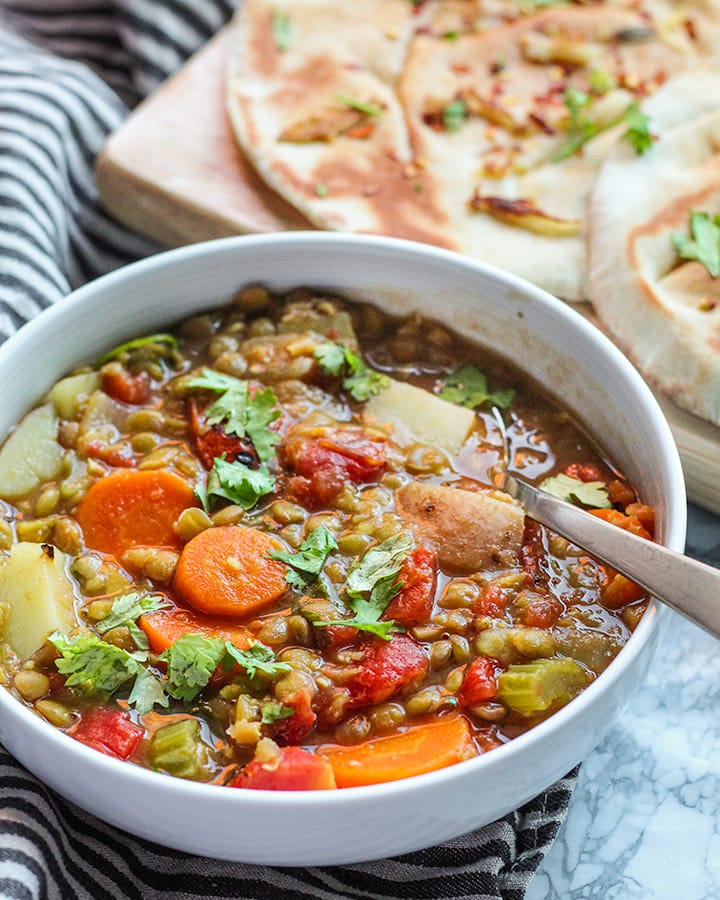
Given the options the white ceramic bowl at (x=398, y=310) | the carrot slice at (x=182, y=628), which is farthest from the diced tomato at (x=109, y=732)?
the carrot slice at (x=182, y=628)

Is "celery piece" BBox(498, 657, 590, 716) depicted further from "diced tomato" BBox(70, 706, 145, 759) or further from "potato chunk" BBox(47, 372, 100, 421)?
"potato chunk" BBox(47, 372, 100, 421)

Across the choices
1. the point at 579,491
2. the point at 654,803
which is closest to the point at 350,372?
the point at 579,491

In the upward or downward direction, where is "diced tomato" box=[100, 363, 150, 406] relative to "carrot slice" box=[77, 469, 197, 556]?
upward

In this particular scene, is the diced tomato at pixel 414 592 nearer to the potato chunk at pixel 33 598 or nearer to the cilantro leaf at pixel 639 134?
the potato chunk at pixel 33 598

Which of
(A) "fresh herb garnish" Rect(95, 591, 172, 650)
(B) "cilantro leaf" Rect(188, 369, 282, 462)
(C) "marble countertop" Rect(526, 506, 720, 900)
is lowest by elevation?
(C) "marble countertop" Rect(526, 506, 720, 900)

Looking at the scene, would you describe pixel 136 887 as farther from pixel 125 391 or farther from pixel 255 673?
pixel 125 391

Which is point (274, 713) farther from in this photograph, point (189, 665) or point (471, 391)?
point (471, 391)

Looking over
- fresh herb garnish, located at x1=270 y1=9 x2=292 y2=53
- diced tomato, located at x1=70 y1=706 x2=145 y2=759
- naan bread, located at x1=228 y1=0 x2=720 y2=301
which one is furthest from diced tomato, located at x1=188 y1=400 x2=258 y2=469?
fresh herb garnish, located at x1=270 y1=9 x2=292 y2=53
